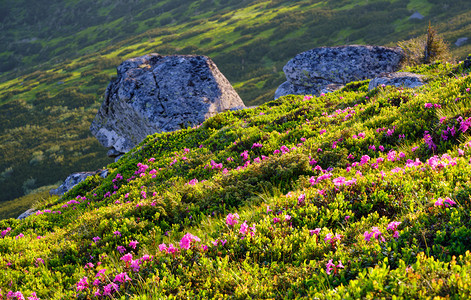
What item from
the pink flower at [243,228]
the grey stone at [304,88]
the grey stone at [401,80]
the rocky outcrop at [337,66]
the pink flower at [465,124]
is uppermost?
the pink flower at [243,228]

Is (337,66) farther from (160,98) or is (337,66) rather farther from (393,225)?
(393,225)

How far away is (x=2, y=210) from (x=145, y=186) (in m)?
36.5

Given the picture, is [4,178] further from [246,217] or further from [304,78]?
[246,217]

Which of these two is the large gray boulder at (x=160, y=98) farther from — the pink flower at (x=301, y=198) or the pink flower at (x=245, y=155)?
the pink flower at (x=301, y=198)

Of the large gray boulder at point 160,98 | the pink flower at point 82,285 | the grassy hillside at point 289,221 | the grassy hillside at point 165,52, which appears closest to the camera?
the grassy hillside at point 289,221

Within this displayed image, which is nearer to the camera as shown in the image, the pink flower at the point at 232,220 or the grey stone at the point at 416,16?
the pink flower at the point at 232,220

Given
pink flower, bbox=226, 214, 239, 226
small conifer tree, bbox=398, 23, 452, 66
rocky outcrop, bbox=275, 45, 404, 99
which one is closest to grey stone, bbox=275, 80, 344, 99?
rocky outcrop, bbox=275, 45, 404, 99

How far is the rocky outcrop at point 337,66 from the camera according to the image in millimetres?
21578

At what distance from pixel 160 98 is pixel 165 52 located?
71652mm

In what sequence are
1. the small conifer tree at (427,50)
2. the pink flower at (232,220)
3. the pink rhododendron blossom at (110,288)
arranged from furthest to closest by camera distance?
the small conifer tree at (427,50)
the pink flower at (232,220)
the pink rhododendron blossom at (110,288)

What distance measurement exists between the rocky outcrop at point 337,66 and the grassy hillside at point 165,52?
28.4 ft

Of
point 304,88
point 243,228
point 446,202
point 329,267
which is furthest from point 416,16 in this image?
point 329,267

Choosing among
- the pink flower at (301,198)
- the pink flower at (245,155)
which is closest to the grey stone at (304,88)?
the pink flower at (245,155)

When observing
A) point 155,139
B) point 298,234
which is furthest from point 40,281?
point 155,139
